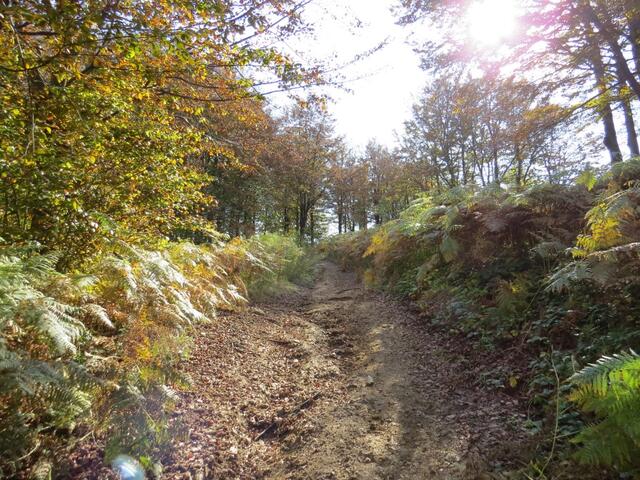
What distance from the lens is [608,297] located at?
313 cm

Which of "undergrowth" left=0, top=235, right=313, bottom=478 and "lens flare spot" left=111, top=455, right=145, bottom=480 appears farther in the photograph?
"lens flare spot" left=111, top=455, right=145, bottom=480

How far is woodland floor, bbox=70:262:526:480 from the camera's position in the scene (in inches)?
92.2

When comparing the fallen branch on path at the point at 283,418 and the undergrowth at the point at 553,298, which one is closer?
the undergrowth at the point at 553,298

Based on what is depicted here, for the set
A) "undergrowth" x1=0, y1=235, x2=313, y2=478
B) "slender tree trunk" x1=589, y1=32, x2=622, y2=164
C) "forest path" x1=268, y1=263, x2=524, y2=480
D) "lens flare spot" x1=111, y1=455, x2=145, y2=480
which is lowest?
"forest path" x1=268, y1=263, x2=524, y2=480

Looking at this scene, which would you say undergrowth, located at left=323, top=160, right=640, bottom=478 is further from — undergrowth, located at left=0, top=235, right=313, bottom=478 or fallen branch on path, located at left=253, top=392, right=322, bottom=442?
undergrowth, located at left=0, top=235, right=313, bottom=478

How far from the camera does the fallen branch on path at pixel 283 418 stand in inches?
112

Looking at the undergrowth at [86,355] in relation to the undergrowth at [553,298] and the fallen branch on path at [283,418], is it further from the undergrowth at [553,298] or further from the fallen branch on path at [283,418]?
the undergrowth at [553,298]

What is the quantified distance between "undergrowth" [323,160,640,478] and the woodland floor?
0.28 meters

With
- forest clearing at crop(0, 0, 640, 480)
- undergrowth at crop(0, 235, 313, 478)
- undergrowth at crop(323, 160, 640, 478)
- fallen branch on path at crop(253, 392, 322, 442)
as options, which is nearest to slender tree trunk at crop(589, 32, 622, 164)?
forest clearing at crop(0, 0, 640, 480)

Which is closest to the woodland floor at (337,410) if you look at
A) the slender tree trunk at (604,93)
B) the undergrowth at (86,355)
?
the undergrowth at (86,355)

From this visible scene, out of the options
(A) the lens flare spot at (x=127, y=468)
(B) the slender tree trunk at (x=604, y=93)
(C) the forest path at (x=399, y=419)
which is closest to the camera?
(A) the lens flare spot at (x=127, y=468)

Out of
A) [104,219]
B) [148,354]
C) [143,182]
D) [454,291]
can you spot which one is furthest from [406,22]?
[148,354]

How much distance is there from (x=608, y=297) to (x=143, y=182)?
5.00 meters

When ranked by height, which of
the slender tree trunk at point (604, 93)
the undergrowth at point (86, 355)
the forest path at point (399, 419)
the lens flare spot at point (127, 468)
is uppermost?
the slender tree trunk at point (604, 93)
